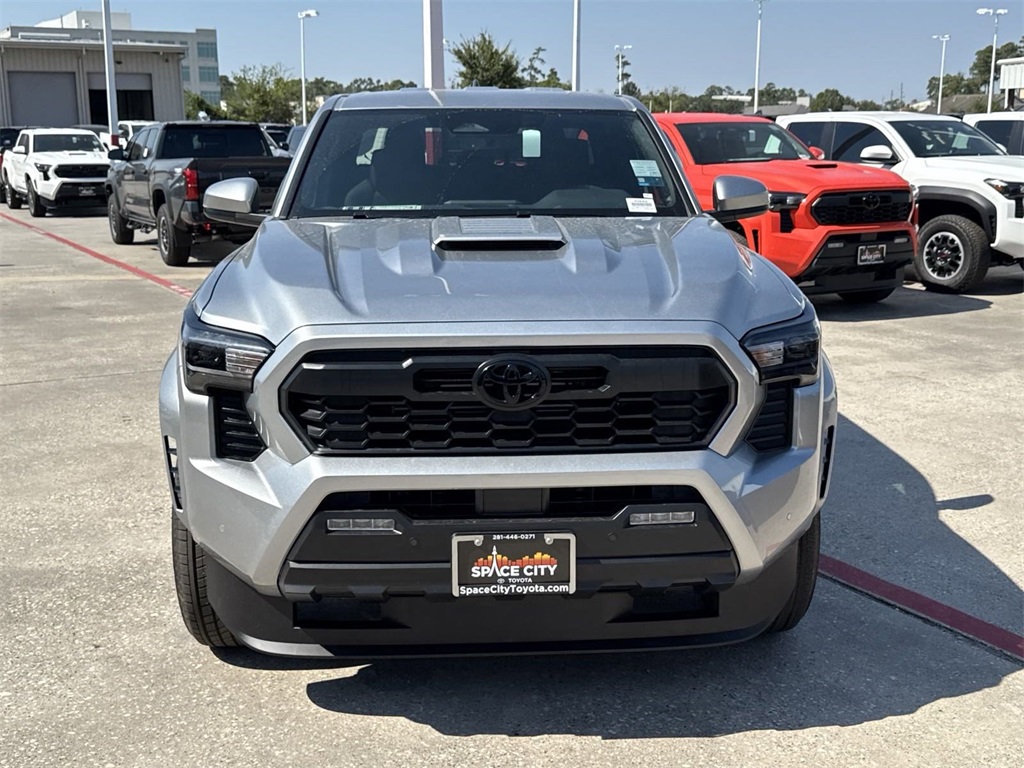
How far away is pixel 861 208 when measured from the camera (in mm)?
10141

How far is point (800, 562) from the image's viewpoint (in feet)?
11.5

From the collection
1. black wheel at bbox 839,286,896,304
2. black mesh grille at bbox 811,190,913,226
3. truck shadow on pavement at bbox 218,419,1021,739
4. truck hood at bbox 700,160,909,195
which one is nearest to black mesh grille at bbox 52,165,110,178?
truck hood at bbox 700,160,909,195

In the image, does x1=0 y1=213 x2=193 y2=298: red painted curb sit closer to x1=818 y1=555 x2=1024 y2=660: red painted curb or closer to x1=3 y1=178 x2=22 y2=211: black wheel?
x1=3 y1=178 x2=22 y2=211: black wheel

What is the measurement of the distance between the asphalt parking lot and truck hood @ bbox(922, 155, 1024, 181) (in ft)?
19.9

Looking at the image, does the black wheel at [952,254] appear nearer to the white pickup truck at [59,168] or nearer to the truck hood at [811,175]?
the truck hood at [811,175]

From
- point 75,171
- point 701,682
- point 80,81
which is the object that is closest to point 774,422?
point 701,682

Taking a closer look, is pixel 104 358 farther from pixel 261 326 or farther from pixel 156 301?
pixel 261 326

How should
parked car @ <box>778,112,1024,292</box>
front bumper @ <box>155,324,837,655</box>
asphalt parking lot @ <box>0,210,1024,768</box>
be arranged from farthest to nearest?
parked car @ <box>778,112,1024,292</box>, asphalt parking lot @ <box>0,210,1024,768</box>, front bumper @ <box>155,324,837,655</box>

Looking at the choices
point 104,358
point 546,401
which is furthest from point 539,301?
point 104,358

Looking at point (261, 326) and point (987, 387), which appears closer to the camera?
point (261, 326)

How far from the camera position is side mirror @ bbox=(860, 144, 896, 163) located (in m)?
11.5

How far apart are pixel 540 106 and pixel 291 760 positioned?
2.88m

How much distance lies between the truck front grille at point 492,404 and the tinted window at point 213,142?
12916 mm

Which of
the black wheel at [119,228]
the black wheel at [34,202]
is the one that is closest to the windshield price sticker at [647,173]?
the black wheel at [119,228]
